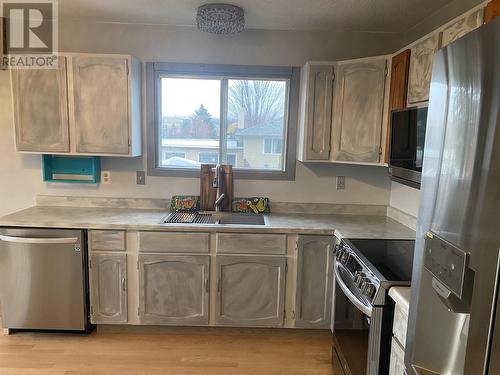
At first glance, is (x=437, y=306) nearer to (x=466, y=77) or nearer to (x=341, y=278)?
(x=466, y=77)

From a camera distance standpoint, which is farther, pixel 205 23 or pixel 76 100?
pixel 76 100

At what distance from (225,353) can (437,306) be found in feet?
6.26

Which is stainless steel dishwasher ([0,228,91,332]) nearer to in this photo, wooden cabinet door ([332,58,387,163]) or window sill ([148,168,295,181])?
window sill ([148,168,295,181])

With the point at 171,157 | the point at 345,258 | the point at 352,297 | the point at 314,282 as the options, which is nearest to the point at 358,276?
the point at 352,297

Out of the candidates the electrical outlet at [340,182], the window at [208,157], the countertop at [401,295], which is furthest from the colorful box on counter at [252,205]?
the countertop at [401,295]

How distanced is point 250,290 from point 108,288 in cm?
105

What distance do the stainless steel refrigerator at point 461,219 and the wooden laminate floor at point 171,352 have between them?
5.08 feet

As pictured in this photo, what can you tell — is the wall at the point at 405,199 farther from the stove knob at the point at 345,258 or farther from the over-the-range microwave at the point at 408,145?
the stove knob at the point at 345,258

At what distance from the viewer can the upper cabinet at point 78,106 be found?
2.77 m

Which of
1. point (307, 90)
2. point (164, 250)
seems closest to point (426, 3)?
point (307, 90)

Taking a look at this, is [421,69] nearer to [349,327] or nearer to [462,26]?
[462,26]

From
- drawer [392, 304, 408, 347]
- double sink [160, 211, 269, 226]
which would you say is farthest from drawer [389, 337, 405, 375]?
double sink [160, 211, 269, 226]

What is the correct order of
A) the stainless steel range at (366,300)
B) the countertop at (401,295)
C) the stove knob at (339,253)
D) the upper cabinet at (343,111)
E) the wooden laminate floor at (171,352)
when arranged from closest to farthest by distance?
the countertop at (401,295) < the stainless steel range at (366,300) < the stove knob at (339,253) < the wooden laminate floor at (171,352) < the upper cabinet at (343,111)

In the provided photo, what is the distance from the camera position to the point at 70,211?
302 centimetres
